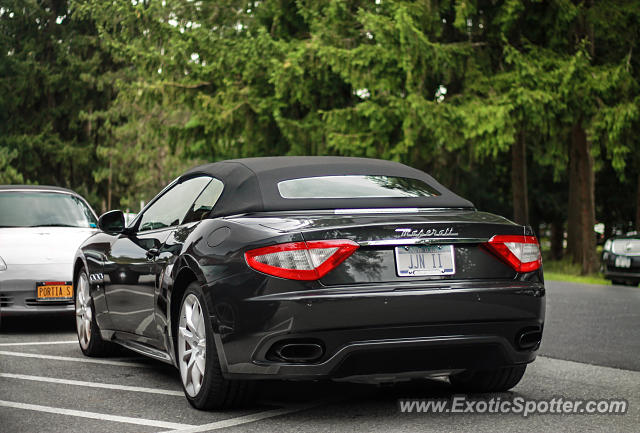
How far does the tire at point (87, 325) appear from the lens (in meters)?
8.02

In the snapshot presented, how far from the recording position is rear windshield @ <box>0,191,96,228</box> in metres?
11.0

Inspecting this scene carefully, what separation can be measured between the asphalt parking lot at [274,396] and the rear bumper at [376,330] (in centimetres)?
34

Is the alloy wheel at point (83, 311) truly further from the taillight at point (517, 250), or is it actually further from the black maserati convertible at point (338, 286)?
the taillight at point (517, 250)

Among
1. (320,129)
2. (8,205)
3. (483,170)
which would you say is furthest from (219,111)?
(8,205)

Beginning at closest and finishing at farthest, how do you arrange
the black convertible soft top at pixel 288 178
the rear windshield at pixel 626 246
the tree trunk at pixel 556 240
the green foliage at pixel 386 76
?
the black convertible soft top at pixel 288 178
the rear windshield at pixel 626 246
the green foliage at pixel 386 76
the tree trunk at pixel 556 240

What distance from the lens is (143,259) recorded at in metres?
6.76

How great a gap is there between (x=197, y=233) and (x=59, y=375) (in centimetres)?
207

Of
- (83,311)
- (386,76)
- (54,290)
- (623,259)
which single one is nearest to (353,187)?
(83,311)

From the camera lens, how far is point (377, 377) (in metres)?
5.31

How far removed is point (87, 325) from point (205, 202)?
250cm

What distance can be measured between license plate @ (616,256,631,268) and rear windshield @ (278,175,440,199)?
14.0 meters

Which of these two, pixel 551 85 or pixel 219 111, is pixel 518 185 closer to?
pixel 551 85

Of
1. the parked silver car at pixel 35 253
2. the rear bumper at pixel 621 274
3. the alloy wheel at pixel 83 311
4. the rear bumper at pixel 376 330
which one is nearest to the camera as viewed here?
the rear bumper at pixel 376 330

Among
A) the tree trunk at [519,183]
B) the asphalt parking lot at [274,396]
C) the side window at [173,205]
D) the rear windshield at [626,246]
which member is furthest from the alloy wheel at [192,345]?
the tree trunk at [519,183]
